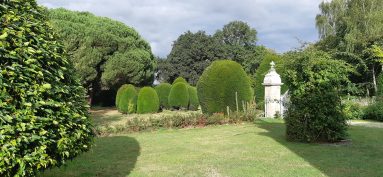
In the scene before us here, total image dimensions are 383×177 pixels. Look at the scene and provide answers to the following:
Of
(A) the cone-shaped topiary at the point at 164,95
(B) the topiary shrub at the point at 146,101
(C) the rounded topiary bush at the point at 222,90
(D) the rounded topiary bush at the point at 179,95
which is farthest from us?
(A) the cone-shaped topiary at the point at 164,95

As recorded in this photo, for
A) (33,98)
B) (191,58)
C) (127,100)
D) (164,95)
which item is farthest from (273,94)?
(191,58)

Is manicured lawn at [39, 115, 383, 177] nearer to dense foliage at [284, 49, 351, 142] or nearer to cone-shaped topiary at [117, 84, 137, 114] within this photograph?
dense foliage at [284, 49, 351, 142]

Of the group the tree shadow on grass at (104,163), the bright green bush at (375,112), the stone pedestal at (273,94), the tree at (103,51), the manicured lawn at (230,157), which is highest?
the tree at (103,51)

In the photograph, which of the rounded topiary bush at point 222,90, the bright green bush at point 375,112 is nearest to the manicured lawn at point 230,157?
the rounded topiary bush at point 222,90

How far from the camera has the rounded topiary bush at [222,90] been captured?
653 inches

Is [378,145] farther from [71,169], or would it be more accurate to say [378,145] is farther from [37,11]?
[37,11]

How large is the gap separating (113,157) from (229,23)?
57398mm

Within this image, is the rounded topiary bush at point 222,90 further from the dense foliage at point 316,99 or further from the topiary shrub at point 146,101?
the topiary shrub at point 146,101

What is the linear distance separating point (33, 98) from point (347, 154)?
21.0 feet

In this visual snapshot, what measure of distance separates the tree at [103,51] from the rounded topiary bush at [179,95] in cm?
526

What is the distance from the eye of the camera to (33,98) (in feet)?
12.9

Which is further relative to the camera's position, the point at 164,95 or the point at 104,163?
the point at 164,95

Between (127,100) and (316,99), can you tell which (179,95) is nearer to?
(127,100)

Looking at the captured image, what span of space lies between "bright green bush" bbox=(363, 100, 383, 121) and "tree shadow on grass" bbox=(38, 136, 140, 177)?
39.8 feet
